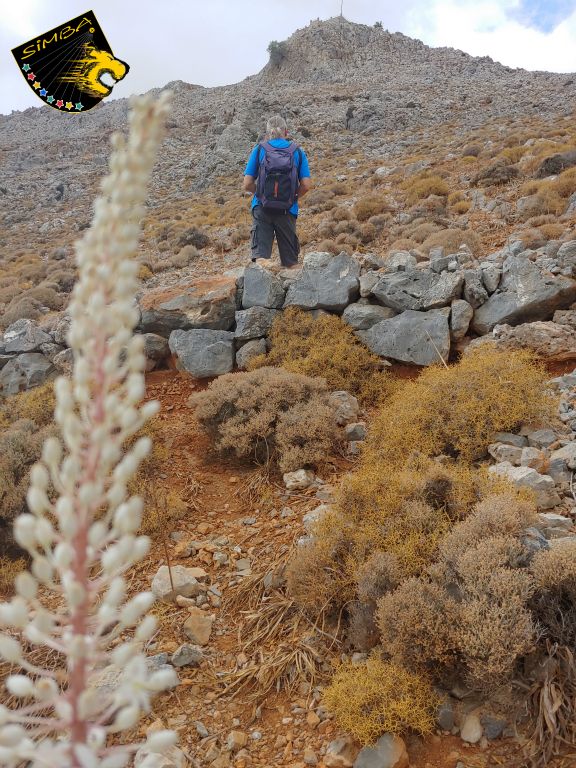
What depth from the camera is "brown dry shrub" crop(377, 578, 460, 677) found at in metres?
3.10

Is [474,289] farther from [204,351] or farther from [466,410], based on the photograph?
[204,351]

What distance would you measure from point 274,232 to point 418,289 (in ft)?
8.95

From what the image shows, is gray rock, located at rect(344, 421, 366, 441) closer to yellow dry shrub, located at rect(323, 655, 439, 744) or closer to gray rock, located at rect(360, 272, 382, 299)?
gray rock, located at rect(360, 272, 382, 299)

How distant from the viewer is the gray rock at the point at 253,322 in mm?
7930

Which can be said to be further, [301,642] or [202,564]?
[202,564]

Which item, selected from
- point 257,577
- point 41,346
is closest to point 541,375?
point 257,577

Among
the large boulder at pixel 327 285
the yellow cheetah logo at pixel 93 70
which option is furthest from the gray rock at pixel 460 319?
the yellow cheetah logo at pixel 93 70

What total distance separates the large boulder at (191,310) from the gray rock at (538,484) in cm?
493

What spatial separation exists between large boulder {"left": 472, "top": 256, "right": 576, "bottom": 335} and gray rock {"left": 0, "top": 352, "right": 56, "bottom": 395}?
20.3 ft

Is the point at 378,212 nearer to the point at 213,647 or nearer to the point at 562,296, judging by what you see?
the point at 562,296

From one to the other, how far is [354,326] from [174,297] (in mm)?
2816

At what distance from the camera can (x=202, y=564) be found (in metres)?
4.65

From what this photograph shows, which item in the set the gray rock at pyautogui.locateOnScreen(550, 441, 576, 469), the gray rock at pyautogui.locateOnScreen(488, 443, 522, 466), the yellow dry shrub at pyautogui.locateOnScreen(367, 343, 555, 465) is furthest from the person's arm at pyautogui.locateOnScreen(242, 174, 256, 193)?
the gray rock at pyautogui.locateOnScreen(550, 441, 576, 469)

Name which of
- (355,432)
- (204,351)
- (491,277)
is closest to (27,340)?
(204,351)
